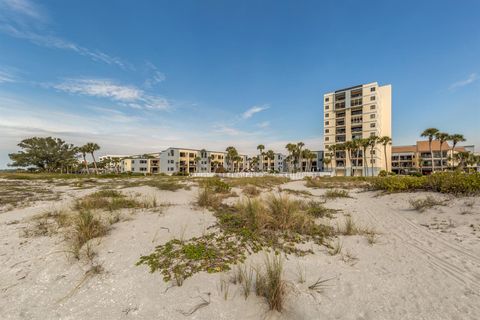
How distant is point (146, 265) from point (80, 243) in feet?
6.90

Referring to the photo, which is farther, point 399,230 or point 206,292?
point 399,230

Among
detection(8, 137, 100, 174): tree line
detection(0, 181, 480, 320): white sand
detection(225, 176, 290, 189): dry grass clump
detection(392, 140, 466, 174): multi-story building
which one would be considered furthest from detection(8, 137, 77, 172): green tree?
detection(392, 140, 466, 174): multi-story building

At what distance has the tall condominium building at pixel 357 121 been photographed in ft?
178

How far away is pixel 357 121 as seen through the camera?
188 ft

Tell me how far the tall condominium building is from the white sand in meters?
55.1

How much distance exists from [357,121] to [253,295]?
65.1 meters

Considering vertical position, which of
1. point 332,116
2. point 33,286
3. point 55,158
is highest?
point 332,116

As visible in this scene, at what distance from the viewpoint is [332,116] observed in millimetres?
61781

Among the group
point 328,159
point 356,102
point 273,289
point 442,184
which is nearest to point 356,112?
point 356,102

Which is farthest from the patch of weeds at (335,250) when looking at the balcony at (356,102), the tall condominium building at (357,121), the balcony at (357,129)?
the balcony at (356,102)

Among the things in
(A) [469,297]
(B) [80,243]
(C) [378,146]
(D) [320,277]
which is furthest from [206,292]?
(C) [378,146]

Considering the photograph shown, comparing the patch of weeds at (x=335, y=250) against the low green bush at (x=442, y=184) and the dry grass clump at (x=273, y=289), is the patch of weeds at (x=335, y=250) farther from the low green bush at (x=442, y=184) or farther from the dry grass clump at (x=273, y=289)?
the low green bush at (x=442, y=184)

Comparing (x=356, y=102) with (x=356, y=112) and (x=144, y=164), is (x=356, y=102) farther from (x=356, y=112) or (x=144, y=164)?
(x=144, y=164)

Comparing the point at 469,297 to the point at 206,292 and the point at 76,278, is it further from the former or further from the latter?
the point at 76,278
